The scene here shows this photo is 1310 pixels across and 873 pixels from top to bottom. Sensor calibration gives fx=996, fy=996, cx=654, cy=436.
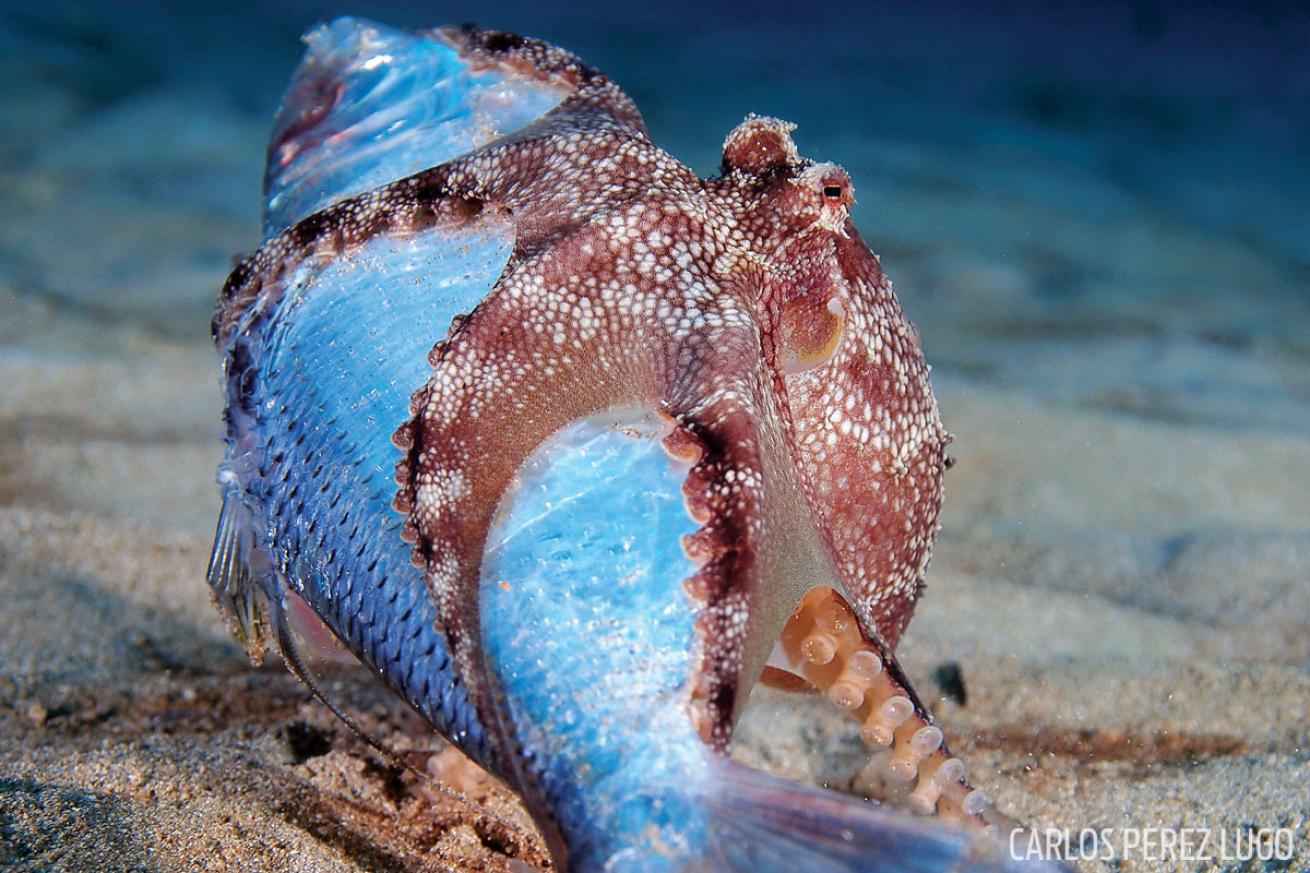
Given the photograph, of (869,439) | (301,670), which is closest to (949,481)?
(869,439)

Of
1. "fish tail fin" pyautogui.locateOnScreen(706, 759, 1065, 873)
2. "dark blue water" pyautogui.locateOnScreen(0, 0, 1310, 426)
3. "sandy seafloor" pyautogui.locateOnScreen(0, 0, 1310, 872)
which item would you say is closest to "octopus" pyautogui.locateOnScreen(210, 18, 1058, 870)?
"fish tail fin" pyautogui.locateOnScreen(706, 759, 1065, 873)

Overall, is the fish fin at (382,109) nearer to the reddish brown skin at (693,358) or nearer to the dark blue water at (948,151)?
the reddish brown skin at (693,358)

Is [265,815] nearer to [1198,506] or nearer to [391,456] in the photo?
[391,456]

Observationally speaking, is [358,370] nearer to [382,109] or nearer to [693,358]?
[693,358]

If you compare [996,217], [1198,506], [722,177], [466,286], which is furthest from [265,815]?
[996,217]

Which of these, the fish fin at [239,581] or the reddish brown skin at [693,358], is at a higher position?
the reddish brown skin at [693,358]

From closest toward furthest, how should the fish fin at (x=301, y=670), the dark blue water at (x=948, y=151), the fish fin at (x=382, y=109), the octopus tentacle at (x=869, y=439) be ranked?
the octopus tentacle at (x=869, y=439), the fish fin at (x=301, y=670), the fish fin at (x=382, y=109), the dark blue water at (x=948, y=151)

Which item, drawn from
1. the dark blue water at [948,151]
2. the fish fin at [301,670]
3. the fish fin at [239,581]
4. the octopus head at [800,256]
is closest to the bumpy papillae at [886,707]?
the octopus head at [800,256]
